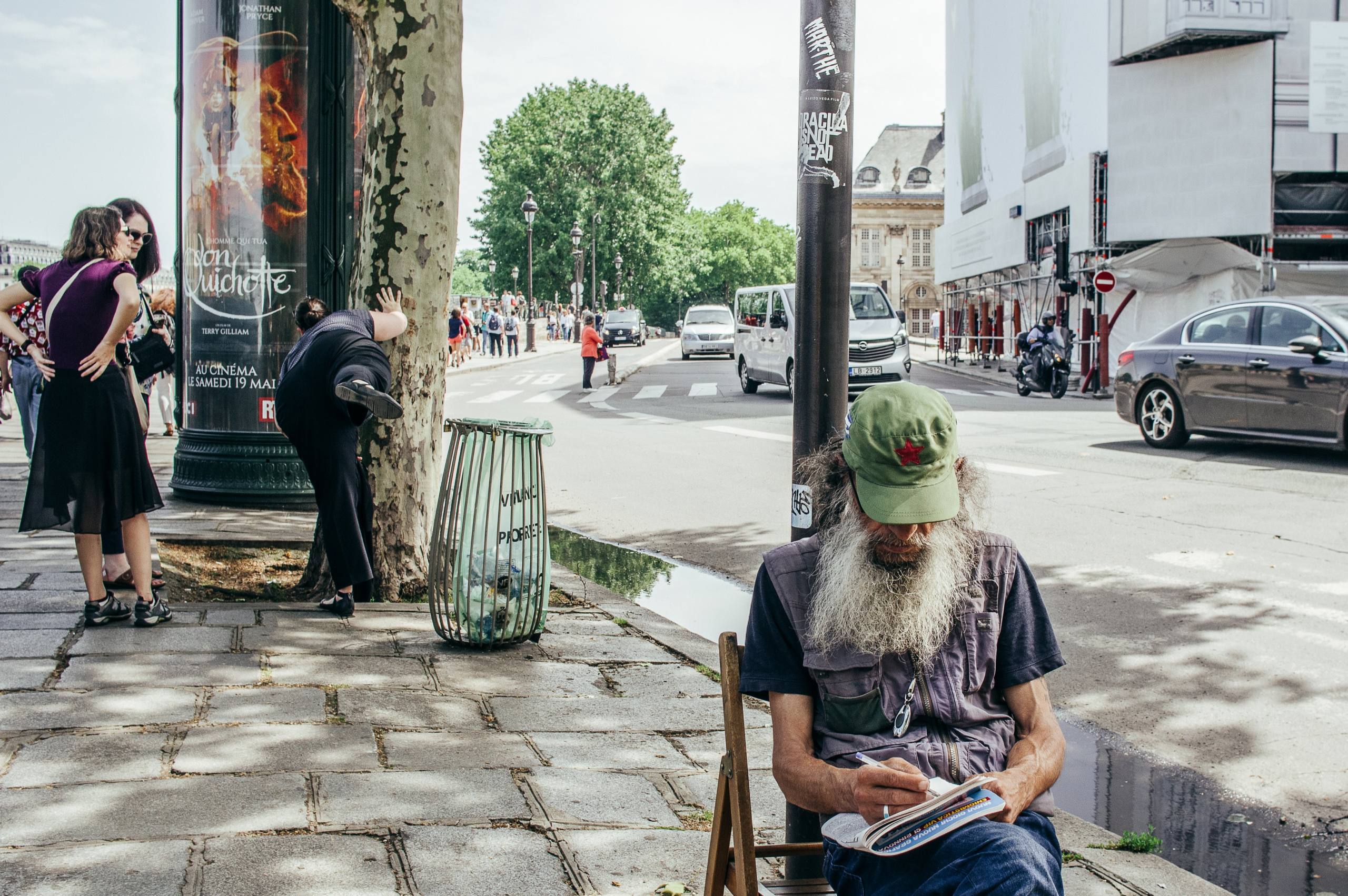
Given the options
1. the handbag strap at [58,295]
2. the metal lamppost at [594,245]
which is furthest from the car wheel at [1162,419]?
the metal lamppost at [594,245]

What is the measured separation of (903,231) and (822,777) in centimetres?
9810

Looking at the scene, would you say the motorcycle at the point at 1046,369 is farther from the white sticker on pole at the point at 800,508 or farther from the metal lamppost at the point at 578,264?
the metal lamppost at the point at 578,264

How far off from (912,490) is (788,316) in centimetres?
2022

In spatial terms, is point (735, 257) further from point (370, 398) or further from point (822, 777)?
point (822, 777)

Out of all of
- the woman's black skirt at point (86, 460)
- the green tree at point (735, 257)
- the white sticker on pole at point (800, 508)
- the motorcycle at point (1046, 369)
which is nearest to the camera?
the white sticker on pole at point (800, 508)

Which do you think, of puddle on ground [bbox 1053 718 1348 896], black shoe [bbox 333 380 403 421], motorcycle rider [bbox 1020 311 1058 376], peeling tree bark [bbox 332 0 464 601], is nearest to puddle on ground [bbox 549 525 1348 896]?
puddle on ground [bbox 1053 718 1348 896]

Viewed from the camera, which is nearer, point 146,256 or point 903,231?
point 146,256

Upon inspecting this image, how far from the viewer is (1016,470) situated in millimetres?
12305

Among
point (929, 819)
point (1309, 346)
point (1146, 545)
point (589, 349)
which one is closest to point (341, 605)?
point (929, 819)

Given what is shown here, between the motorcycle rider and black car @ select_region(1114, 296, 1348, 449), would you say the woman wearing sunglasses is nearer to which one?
black car @ select_region(1114, 296, 1348, 449)

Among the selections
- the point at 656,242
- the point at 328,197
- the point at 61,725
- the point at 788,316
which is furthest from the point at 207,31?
the point at 656,242

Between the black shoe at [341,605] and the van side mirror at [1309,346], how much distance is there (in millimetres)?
9509

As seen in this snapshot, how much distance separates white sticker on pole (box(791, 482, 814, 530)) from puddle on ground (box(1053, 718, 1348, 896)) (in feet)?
4.11

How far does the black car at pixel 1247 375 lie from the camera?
1186cm
